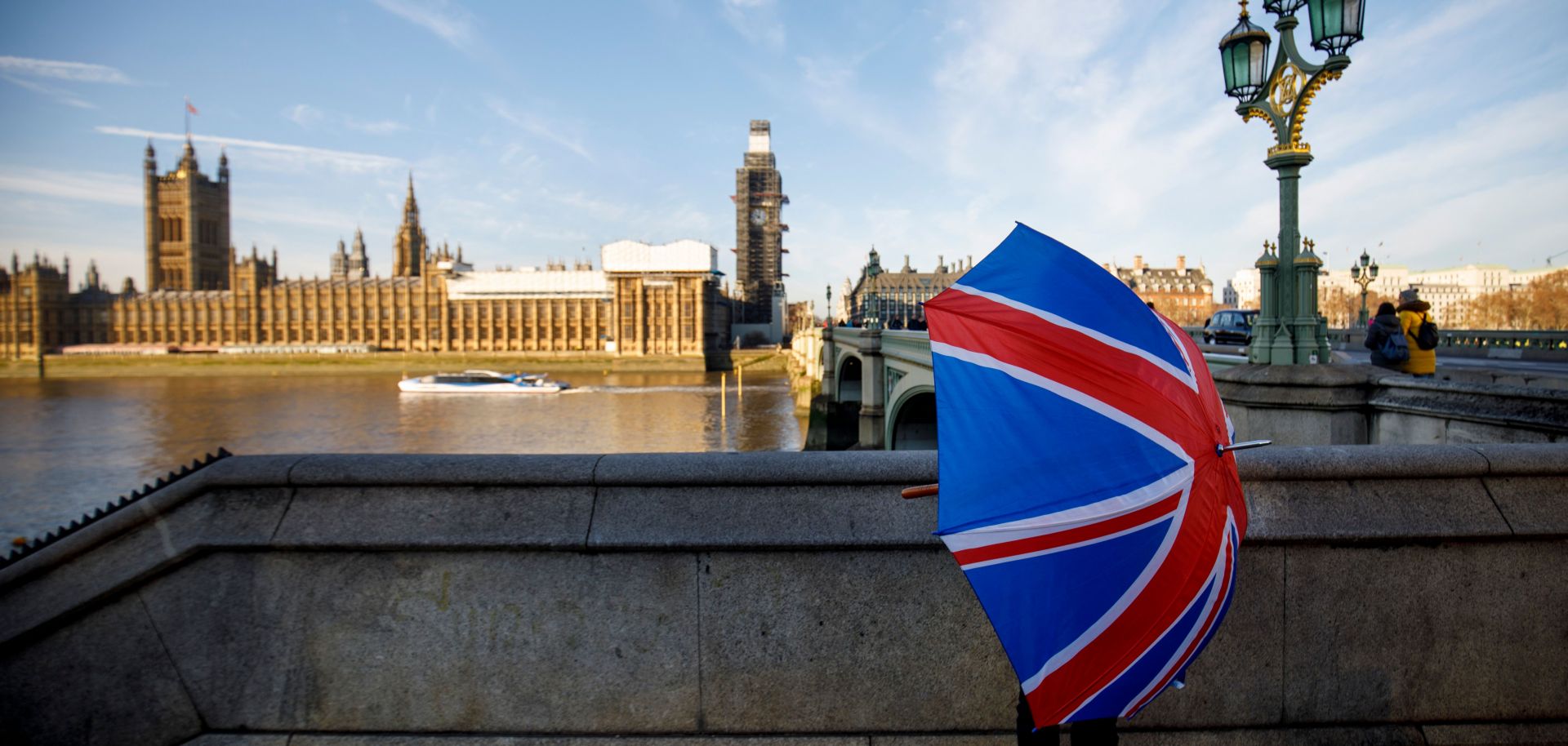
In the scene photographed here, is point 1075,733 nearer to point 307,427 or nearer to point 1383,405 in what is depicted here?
point 1383,405

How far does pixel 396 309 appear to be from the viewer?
11994 centimetres

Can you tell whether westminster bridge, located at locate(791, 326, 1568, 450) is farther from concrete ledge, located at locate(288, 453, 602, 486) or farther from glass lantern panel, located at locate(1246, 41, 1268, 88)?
concrete ledge, located at locate(288, 453, 602, 486)

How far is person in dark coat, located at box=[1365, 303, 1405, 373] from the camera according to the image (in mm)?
7463

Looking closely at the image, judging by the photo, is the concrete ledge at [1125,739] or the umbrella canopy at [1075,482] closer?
the umbrella canopy at [1075,482]

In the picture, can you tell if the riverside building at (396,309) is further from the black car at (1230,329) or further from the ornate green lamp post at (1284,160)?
the ornate green lamp post at (1284,160)

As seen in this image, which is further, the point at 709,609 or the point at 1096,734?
the point at 709,609

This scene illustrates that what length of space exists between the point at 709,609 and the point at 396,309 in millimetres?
131247

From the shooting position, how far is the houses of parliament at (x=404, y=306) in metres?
111

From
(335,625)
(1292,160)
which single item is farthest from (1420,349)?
(335,625)

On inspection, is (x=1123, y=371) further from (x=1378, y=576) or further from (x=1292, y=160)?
(x=1292, y=160)

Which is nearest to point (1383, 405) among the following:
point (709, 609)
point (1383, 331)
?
point (1383, 331)

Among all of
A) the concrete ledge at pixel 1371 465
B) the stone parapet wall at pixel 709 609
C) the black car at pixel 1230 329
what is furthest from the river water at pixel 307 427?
the concrete ledge at pixel 1371 465

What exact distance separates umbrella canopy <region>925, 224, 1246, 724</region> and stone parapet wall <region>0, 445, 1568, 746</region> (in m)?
1.61

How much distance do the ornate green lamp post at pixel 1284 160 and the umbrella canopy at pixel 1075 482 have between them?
5668 mm
